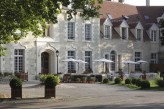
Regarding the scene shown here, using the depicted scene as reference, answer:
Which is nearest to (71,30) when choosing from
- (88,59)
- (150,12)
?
(88,59)

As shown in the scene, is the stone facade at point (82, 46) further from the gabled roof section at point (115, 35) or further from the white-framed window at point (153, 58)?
the white-framed window at point (153, 58)

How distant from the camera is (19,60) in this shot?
Result: 43.2m

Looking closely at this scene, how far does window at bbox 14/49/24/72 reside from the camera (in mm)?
42906

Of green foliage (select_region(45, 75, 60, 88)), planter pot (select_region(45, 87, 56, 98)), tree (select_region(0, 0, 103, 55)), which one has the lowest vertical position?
planter pot (select_region(45, 87, 56, 98))

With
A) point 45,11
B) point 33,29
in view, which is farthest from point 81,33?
point 45,11

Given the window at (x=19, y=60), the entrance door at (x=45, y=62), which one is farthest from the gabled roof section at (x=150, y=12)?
the window at (x=19, y=60)

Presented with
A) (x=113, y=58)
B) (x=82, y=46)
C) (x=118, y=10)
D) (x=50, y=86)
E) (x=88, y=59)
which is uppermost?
(x=118, y=10)

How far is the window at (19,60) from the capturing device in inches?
1689

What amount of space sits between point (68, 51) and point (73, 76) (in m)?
5.94

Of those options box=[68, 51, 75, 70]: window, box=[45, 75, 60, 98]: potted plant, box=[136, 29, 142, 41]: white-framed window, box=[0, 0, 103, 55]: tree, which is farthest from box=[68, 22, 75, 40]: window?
box=[0, 0, 103, 55]: tree

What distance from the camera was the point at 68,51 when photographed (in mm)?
47031

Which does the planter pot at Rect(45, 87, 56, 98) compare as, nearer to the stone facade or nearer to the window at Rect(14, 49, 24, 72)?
the stone facade

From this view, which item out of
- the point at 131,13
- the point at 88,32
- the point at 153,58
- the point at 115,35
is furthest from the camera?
the point at 131,13

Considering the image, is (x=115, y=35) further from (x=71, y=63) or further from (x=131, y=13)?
(x=71, y=63)
